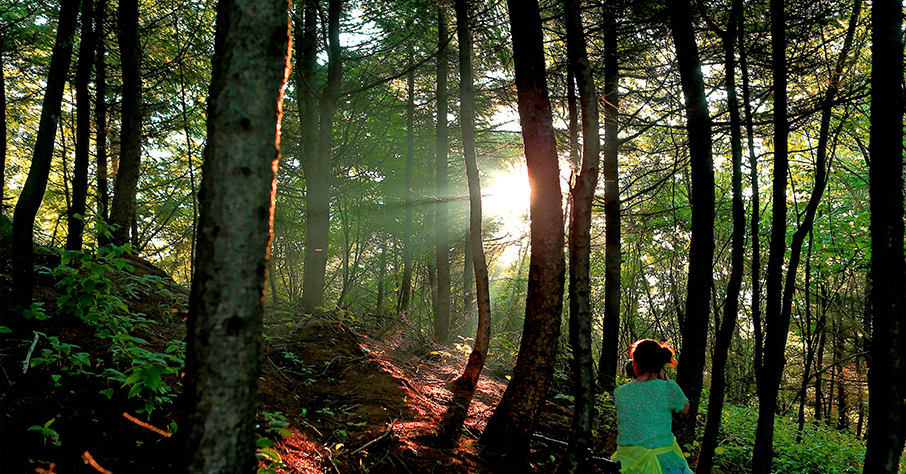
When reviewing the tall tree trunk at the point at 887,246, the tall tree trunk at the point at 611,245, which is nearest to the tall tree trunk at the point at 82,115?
the tall tree trunk at the point at 887,246

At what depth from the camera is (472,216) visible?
7664 mm

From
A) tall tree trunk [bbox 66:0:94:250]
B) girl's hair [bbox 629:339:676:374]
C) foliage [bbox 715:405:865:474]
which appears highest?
tall tree trunk [bbox 66:0:94:250]

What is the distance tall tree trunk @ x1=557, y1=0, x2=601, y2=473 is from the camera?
4664mm

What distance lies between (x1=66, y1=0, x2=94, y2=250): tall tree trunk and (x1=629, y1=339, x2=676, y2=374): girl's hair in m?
5.70

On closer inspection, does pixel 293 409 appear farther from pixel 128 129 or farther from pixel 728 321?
pixel 128 129

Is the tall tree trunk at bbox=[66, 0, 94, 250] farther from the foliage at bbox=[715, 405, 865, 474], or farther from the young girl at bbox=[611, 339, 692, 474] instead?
the foliage at bbox=[715, 405, 865, 474]

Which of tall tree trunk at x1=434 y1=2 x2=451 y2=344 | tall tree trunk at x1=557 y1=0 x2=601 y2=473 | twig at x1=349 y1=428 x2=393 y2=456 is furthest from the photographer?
tall tree trunk at x1=434 y1=2 x2=451 y2=344

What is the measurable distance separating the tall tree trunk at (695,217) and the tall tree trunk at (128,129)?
9156 mm

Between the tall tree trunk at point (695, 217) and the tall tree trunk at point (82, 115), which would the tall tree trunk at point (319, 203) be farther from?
the tall tree trunk at point (695, 217)

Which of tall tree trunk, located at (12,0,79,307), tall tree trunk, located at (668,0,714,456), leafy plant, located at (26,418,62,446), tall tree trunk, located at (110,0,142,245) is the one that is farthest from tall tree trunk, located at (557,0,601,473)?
tall tree trunk, located at (110,0,142,245)

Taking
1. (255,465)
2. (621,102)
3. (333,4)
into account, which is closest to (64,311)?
(255,465)

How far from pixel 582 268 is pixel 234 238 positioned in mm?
4104

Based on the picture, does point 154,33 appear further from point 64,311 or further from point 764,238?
point 764,238

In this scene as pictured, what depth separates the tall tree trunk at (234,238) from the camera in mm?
1806
